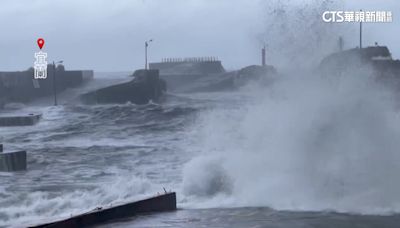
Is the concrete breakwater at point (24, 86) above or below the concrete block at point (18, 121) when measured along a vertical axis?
above

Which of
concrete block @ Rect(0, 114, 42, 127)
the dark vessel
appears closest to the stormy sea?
the dark vessel

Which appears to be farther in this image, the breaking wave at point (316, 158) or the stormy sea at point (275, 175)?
the breaking wave at point (316, 158)

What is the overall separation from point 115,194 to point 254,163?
2.32 m

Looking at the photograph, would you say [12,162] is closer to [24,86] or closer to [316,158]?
[316,158]

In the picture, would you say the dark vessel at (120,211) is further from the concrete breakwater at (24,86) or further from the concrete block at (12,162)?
the concrete breakwater at (24,86)

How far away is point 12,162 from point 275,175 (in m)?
6.70

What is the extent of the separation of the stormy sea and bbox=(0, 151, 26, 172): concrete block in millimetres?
307

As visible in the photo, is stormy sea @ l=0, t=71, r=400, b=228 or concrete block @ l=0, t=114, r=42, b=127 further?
concrete block @ l=0, t=114, r=42, b=127

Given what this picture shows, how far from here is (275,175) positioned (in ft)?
38.9

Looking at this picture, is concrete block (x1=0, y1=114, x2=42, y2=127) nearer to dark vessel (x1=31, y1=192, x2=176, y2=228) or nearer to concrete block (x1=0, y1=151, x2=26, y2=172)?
concrete block (x1=0, y1=151, x2=26, y2=172)

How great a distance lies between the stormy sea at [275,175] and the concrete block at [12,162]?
307 mm

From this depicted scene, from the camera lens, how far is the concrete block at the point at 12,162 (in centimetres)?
1614

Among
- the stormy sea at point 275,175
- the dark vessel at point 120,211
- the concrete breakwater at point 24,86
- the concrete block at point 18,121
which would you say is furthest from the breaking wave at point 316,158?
the concrete breakwater at point 24,86

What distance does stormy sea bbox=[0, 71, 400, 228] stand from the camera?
393 inches
